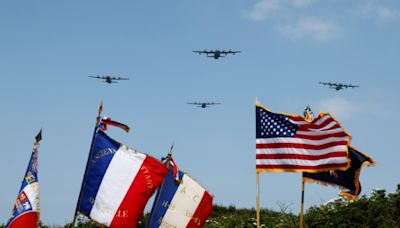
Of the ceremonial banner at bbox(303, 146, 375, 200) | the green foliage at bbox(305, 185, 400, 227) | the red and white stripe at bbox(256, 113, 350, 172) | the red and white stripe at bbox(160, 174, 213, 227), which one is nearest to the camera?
the red and white stripe at bbox(256, 113, 350, 172)

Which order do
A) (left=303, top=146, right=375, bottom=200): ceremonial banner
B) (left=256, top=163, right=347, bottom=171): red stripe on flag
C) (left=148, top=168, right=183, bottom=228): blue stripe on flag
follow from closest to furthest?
(left=256, top=163, right=347, bottom=171): red stripe on flag
(left=303, top=146, right=375, bottom=200): ceremonial banner
(left=148, top=168, right=183, bottom=228): blue stripe on flag

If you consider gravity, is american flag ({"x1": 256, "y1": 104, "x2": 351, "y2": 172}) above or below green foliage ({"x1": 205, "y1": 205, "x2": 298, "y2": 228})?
above

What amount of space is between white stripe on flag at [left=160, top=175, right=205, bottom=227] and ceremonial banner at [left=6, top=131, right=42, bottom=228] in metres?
4.50

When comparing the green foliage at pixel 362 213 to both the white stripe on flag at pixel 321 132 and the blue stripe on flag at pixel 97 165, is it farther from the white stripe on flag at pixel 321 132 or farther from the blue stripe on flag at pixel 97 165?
the blue stripe on flag at pixel 97 165

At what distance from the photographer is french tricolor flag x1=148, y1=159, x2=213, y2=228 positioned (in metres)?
17.8

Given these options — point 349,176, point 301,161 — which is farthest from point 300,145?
point 349,176

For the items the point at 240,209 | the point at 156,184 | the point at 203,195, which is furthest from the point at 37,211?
the point at 240,209

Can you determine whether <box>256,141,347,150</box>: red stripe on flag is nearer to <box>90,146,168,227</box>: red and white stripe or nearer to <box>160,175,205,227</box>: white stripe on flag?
<box>160,175,205,227</box>: white stripe on flag

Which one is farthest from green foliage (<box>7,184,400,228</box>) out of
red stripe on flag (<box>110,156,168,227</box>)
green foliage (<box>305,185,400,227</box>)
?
red stripe on flag (<box>110,156,168,227</box>)

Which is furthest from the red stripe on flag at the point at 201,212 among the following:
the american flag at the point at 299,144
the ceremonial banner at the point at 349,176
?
the ceremonial banner at the point at 349,176

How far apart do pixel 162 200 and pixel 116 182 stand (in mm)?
3730

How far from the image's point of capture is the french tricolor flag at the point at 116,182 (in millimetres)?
14164

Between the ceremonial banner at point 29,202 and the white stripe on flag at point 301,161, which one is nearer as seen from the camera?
the ceremonial banner at point 29,202

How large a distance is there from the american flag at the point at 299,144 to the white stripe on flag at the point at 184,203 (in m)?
2.51
